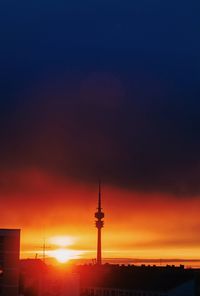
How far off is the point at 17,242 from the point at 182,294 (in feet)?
160

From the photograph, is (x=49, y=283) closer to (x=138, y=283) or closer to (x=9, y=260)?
(x=138, y=283)

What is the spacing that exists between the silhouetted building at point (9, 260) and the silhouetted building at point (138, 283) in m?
44.2

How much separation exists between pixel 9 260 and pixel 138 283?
5089 cm

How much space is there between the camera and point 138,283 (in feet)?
433

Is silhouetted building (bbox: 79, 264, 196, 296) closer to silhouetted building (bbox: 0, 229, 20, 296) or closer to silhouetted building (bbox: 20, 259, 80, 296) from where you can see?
silhouetted building (bbox: 20, 259, 80, 296)

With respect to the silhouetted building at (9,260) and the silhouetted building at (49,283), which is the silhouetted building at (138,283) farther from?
the silhouetted building at (9,260)

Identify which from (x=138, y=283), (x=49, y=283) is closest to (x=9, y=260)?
(x=49, y=283)

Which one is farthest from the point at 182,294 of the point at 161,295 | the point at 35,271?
the point at 35,271

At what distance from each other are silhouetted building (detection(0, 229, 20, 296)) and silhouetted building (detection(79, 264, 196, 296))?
145 ft

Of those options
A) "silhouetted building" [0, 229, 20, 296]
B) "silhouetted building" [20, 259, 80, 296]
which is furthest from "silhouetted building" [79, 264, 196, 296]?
"silhouetted building" [0, 229, 20, 296]

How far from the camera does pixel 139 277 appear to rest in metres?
135

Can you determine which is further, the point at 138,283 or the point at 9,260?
the point at 138,283

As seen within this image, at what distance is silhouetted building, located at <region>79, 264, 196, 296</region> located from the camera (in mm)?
125188

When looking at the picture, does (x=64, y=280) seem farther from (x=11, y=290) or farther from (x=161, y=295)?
(x=11, y=290)
